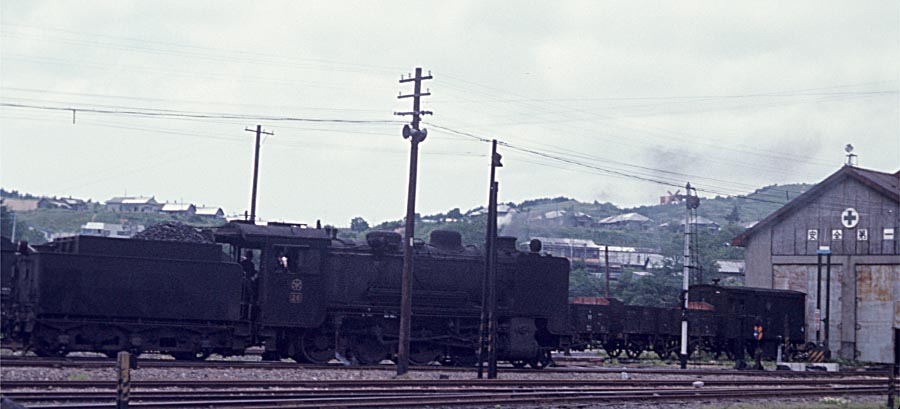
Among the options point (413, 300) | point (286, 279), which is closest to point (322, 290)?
point (286, 279)

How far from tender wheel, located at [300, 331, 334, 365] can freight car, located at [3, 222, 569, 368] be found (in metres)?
0.03

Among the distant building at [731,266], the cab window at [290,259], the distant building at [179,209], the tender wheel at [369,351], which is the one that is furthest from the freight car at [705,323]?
the distant building at [731,266]

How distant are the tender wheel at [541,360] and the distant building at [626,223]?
4997 inches

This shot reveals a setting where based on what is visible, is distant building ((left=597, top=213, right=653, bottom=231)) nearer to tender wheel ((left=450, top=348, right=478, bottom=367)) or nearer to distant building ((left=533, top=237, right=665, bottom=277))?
distant building ((left=533, top=237, right=665, bottom=277))

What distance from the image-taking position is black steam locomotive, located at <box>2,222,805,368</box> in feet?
70.5

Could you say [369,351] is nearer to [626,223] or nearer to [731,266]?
[731,266]

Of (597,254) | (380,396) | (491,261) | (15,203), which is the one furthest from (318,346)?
(597,254)

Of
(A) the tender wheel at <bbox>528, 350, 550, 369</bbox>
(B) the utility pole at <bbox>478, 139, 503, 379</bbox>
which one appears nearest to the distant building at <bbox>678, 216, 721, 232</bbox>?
(A) the tender wheel at <bbox>528, 350, 550, 369</bbox>

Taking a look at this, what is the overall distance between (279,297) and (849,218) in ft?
95.1

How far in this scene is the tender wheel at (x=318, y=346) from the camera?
24.5 meters

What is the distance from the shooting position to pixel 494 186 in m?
23.9

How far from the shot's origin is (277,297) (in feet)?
77.5

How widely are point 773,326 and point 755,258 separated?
7599mm

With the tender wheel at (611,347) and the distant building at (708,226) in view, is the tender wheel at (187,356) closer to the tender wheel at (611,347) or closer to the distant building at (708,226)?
the tender wheel at (611,347)
